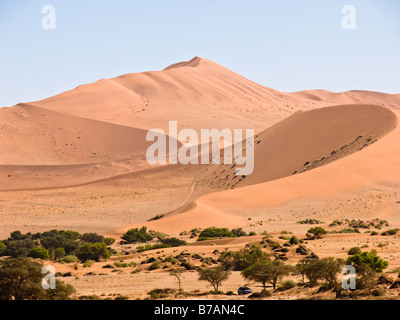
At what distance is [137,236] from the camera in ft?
134

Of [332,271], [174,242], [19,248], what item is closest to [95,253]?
[19,248]

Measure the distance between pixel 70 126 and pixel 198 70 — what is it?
63846mm

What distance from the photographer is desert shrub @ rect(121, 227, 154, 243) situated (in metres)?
40.3

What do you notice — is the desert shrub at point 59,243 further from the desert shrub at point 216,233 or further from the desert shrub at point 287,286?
the desert shrub at point 287,286

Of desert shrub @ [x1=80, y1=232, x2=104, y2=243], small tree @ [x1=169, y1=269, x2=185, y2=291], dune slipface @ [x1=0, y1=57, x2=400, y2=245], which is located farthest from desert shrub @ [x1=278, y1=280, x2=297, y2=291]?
dune slipface @ [x1=0, y1=57, x2=400, y2=245]

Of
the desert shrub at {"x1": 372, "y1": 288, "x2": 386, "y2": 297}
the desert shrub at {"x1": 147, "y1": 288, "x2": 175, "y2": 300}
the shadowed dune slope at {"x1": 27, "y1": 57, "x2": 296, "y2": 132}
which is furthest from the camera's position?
the shadowed dune slope at {"x1": 27, "y1": 57, "x2": 296, "y2": 132}

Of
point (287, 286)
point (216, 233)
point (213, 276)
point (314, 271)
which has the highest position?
point (314, 271)

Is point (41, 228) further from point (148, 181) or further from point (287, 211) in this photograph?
point (148, 181)

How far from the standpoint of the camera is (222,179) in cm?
6781

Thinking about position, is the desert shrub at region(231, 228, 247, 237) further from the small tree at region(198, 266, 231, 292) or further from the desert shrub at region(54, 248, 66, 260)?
the small tree at region(198, 266, 231, 292)

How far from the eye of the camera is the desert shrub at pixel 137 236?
132 ft

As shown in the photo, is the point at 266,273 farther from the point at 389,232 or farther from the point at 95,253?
the point at 389,232

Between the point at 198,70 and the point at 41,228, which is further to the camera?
the point at 198,70

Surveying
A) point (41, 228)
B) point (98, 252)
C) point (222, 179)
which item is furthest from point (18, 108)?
point (98, 252)
